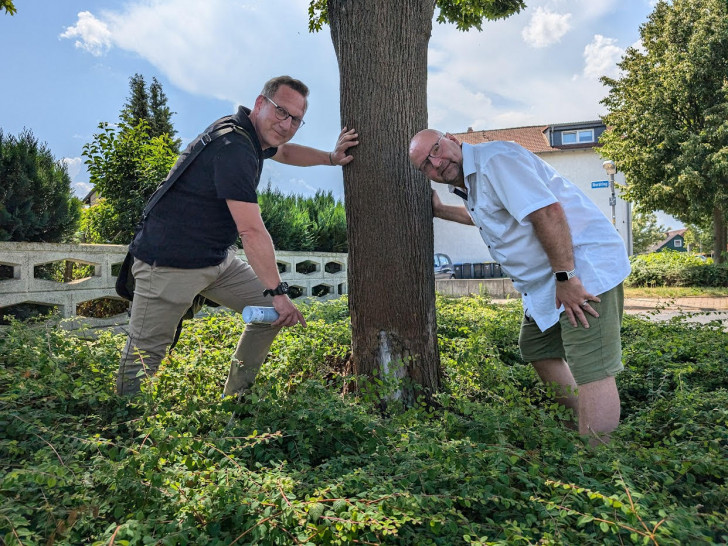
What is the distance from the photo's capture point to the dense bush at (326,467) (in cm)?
174

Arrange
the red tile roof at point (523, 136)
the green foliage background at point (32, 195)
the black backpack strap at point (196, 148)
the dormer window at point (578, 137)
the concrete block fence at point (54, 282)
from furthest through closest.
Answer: the red tile roof at point (523, 136)
the dormer window at point (578, 137)
the green foliage background at point (32, 195)
the concrete block fence at point (54, 282)
the black backpack strap at point (196, 148)

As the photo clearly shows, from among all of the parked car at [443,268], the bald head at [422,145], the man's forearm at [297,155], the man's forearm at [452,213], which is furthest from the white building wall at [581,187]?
the bald head at [422,145]

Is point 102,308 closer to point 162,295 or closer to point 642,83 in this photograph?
point 162,295

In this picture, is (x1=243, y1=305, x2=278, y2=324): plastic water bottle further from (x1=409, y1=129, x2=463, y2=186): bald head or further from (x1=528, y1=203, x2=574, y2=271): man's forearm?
(x1=528, y1=203, x2=574, y2=271): man's forearm

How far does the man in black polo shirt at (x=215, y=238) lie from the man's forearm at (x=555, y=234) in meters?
1.25

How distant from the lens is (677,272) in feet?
61.9

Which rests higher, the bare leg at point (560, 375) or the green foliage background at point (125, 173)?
the green foliage background at point (125, 173)

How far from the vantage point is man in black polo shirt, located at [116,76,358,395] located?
3008 mm

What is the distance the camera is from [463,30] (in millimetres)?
6766

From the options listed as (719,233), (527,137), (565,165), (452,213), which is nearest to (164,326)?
(452,213)

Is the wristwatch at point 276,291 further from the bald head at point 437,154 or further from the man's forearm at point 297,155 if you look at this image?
the man's forearm at point 297,155

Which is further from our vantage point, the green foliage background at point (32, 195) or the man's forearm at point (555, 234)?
the green foliage background at point (32, 195)

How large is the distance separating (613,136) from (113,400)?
82.2ft

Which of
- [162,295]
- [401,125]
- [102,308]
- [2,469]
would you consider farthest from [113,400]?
[102,308]
